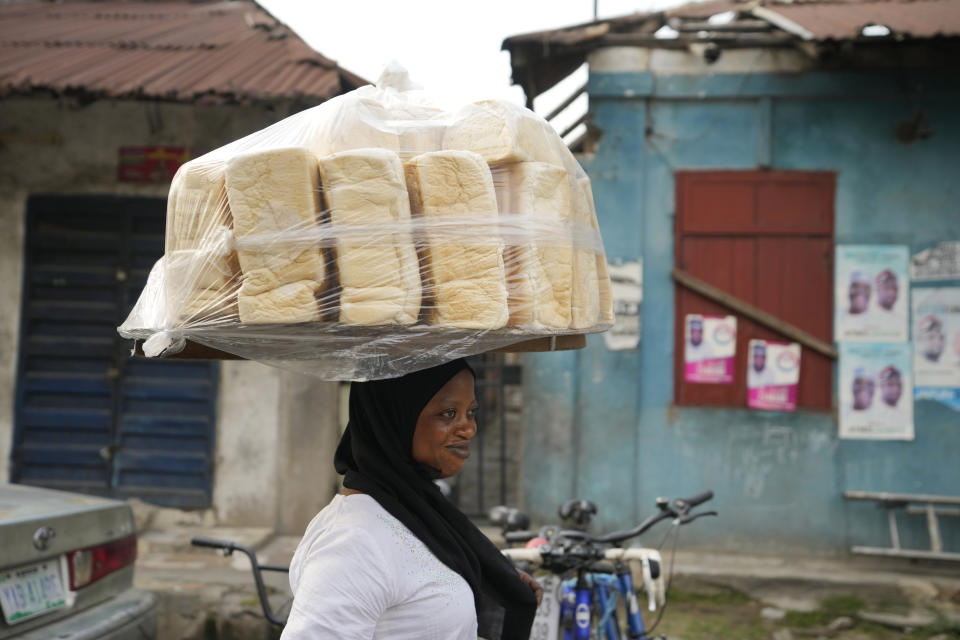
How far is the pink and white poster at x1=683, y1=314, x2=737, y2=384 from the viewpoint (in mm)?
6016

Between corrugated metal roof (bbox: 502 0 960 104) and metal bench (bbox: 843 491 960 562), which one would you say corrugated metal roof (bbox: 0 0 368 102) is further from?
metal bench (bbox: 843 491 960 562)

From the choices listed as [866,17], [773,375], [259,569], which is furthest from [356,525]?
[866,17]

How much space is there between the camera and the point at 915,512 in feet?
18.7

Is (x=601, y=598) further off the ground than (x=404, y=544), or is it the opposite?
(x=404, y=544)

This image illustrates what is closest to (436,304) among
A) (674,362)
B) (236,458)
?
(674,362)

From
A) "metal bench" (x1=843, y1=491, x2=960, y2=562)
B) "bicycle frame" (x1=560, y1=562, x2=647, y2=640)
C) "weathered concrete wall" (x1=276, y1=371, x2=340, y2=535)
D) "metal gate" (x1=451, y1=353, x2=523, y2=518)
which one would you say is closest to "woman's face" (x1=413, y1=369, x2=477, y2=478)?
"bicycle frame" (x1=560, y1=562, x2=647, y2=640)

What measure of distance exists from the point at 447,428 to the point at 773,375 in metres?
4.63

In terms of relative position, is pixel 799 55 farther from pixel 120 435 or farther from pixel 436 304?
pixel 120 435

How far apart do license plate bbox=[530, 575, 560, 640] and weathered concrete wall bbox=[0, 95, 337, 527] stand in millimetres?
3249

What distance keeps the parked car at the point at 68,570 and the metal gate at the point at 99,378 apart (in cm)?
255

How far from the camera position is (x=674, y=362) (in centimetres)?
609

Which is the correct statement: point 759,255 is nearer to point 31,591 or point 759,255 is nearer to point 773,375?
point 773,375

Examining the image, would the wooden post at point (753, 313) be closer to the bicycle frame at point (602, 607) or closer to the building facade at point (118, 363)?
the building facade at point (118, 363)

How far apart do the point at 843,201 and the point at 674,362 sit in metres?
1.68
